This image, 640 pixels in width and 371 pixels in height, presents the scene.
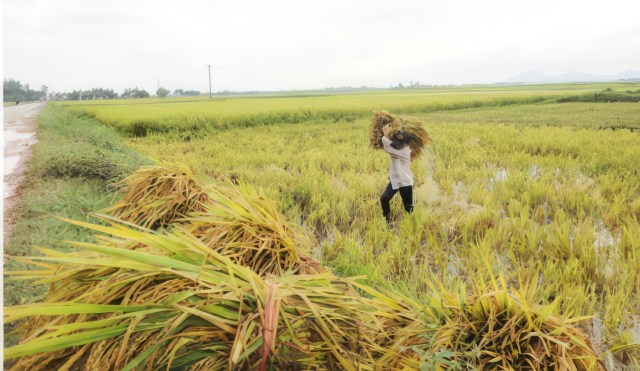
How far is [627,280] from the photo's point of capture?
1.82 metres

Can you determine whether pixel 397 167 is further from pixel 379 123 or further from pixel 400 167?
pixel 379 123

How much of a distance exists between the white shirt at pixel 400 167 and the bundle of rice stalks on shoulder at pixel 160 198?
1587 millimetres

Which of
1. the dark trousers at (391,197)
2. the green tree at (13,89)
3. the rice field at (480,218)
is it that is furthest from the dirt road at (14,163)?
the dark trousers at (391,197)

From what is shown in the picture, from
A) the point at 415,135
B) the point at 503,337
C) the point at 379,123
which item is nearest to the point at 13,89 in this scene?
the point at 379,123

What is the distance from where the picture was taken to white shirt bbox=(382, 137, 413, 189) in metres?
2.80

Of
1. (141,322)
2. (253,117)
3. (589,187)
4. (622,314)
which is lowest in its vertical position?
(622,314)

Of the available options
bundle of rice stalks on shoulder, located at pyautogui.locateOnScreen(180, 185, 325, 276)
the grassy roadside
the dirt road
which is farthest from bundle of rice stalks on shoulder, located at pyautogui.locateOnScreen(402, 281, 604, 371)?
the dirt road

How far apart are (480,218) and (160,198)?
7.18 ft

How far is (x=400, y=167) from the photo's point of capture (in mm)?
2793

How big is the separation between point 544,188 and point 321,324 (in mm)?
3203

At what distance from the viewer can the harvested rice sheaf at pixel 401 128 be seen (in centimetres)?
293

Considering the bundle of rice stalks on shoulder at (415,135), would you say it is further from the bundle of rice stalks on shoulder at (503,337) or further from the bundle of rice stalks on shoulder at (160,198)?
the bundle of rice stalks on shoulder at (503,337)

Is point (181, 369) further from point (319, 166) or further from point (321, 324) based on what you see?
point (319, 166)

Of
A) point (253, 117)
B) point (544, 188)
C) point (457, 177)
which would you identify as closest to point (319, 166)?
point (457, 177)
